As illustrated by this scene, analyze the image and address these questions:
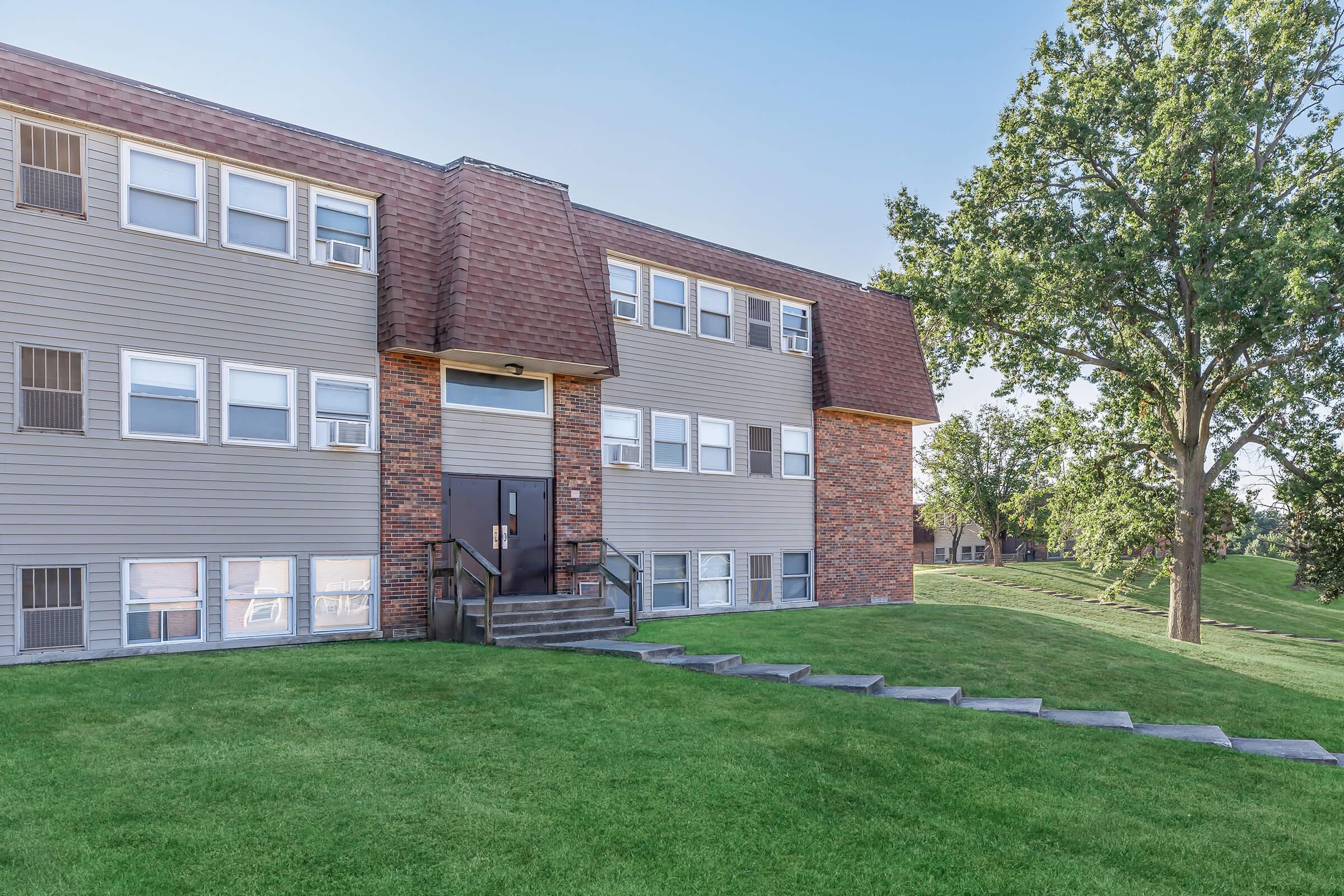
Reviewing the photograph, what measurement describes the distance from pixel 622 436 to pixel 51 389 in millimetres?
8935

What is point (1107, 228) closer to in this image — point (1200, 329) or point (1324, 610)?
point (1200, 329)

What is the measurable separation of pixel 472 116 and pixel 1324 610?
1569 inches

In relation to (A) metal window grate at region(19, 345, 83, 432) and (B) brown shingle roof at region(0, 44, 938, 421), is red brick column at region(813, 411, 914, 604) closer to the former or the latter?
(B) brown shingle roof at region(0, 44, 938, 421)

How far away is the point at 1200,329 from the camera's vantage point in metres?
20.5

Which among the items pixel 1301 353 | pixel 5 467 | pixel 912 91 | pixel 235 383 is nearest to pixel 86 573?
pixel 5 467

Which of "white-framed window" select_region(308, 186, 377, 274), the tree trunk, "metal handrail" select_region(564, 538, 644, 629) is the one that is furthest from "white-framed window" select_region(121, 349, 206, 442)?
the tree trunk

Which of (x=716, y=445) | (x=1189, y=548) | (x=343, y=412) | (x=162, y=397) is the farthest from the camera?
(x=1189, y=548)

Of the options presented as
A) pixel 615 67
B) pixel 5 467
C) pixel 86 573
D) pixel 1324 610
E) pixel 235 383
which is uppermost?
pixel 615 67

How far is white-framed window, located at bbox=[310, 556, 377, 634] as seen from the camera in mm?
12742

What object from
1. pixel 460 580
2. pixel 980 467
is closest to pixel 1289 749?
pixel 460 580

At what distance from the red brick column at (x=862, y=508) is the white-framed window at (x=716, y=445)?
8.14ft

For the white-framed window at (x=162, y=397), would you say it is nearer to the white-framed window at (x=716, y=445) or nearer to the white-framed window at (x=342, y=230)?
the white-framed window at (x=342, y=230)

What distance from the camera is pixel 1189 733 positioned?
9.09m

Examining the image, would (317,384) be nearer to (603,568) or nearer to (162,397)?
(162,397)
